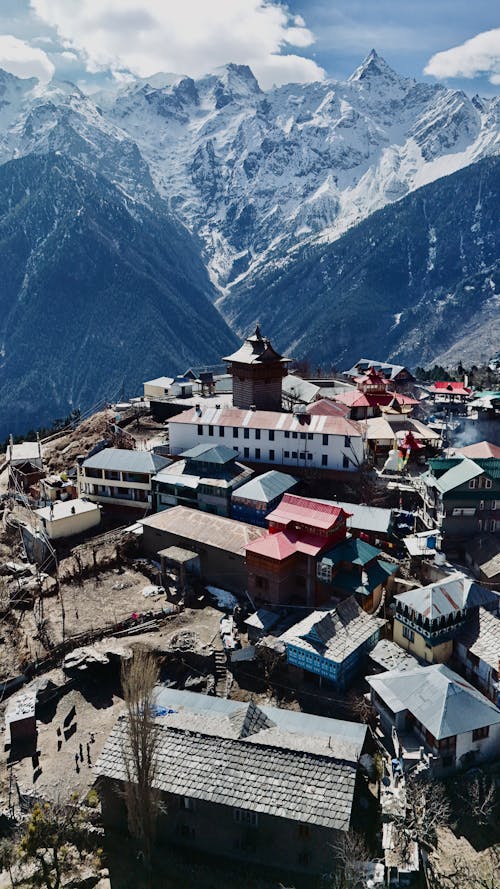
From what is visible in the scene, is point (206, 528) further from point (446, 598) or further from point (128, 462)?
point (446, 598)

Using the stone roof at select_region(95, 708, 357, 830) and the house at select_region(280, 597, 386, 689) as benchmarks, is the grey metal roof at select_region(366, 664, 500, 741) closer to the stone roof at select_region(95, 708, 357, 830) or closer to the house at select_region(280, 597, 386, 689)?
the house at select_region(280, 597, 386, 689)

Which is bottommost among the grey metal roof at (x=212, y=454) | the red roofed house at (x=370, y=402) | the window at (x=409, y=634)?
the window at (x=409, y=634)

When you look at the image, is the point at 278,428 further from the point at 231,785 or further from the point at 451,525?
the point at 231,785

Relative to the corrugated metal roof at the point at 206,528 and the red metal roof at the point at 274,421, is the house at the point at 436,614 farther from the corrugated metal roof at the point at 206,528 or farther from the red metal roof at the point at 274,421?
the red metal roof at the point at 274,421

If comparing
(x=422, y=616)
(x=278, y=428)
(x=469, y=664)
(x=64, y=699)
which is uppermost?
(x=278, y=428)

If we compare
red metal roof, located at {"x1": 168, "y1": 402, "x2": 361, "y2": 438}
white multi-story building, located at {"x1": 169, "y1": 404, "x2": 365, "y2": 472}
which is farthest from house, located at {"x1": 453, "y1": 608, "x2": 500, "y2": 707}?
red metal roof, located at {"x1": 168, "y1": 402, "x2": 361, "y2": 438}

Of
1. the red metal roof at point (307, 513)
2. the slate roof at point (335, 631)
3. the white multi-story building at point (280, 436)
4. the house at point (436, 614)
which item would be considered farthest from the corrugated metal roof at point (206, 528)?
the house at point (436, 614)

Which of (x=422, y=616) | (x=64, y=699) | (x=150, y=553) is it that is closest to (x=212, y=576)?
(x=150, y=553)
